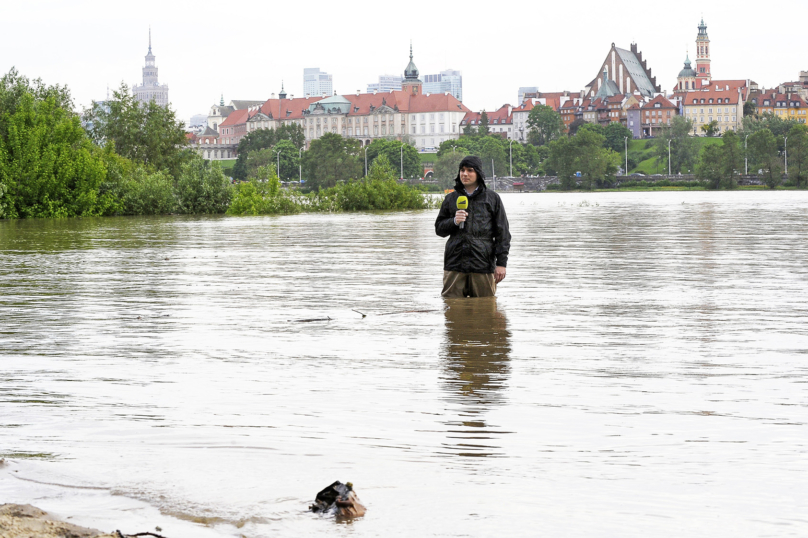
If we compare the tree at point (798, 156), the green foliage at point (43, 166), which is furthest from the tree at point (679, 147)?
the green foliage at point (43, 166)

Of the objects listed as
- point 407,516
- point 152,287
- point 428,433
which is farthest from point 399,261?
point 407,516

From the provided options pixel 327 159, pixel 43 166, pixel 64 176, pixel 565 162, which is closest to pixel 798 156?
pixel 565 162

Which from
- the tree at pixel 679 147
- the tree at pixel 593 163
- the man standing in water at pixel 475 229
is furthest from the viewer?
the tree at pixel 679 147

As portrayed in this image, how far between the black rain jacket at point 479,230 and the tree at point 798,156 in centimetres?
13324

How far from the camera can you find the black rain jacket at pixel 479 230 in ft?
34.2

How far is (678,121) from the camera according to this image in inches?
7254

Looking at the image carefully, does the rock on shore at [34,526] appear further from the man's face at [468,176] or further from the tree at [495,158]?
the tree at [495,158]

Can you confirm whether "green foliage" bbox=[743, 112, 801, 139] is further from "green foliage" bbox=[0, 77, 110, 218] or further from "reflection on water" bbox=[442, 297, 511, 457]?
"reflection on water" bbox=[442, 297, 511, 457]

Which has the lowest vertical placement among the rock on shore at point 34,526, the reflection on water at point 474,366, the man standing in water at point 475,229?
the reflection on water at point 474,366

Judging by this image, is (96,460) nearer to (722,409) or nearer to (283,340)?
(722,409)

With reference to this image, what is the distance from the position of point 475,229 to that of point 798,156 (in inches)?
5429

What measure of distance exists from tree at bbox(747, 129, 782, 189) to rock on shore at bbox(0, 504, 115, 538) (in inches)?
5545

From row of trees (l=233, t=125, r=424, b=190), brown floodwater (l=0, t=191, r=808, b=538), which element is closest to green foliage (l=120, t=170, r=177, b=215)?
brown floodwater (l=0, t=191, r=808, b=538)

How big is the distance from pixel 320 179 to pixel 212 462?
126 m
